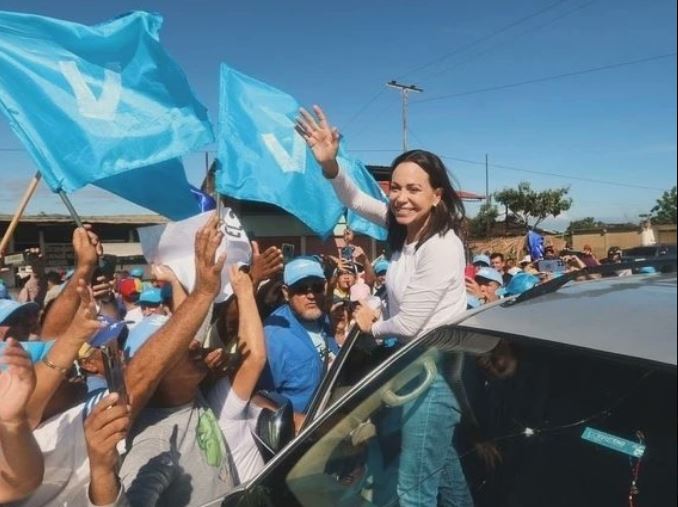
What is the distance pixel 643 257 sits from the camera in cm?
114

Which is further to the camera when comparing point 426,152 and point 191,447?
point 426,152

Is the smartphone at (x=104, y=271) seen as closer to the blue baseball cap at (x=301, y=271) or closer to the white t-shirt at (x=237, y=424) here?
the blue baseball cap at (x=301, y=271)

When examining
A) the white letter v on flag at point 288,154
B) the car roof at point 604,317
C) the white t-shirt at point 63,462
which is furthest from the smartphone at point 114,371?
the white letter v on flag at point 288,154

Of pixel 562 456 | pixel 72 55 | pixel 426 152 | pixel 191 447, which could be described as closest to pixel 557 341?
pixel 562 456

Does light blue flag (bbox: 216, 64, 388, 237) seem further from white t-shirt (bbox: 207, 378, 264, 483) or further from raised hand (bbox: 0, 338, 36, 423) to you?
raised hand (bbox: 0, 338, 36, 423)

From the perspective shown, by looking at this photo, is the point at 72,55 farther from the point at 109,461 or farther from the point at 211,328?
the point at 109,461

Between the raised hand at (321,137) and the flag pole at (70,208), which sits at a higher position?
the raised hand at (321,137)

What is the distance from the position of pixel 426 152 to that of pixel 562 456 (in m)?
1.29

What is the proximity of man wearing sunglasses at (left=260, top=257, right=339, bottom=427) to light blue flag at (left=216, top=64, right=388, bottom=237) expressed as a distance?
729 millimetres

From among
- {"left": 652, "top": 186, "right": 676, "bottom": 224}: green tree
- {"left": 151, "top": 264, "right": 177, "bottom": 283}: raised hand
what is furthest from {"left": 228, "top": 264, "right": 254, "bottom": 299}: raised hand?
{"left": 652, "top": 186, "right": 676, "bottom": 224}: green tree

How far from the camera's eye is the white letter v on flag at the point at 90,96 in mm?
3121

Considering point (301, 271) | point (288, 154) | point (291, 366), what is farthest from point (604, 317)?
point (288, 154)

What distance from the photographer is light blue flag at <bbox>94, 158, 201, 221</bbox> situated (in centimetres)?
338

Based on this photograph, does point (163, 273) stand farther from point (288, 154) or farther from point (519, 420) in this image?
point (288, 154)
